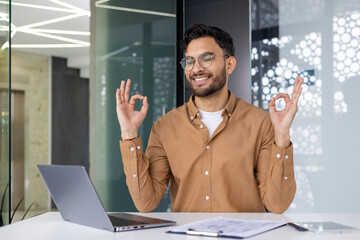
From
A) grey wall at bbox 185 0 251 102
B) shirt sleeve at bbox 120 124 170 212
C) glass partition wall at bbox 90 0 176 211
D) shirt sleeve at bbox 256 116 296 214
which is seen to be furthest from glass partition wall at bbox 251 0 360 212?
shirt sleeve at bbox 120 124 170 212

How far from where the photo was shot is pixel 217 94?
7.79 ft

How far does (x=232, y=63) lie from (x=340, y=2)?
1.77 m

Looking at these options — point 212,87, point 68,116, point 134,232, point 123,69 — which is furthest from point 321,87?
point 68,116

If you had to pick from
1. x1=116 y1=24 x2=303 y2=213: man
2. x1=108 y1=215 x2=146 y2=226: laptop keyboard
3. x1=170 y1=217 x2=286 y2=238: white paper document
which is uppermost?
x1=116 y1=24 x2=303 y2=213: man

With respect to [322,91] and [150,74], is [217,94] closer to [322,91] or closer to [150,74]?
[322,91]

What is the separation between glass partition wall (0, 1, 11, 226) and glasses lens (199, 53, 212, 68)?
143 cm

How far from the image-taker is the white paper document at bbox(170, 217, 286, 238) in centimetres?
133

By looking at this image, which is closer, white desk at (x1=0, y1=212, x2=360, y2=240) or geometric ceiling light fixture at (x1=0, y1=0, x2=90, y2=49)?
white desk at (x1=0, y1=212, x2=360, y2=240)

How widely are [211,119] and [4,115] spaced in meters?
1.44

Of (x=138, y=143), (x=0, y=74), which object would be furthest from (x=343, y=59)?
(x=0, y=74)

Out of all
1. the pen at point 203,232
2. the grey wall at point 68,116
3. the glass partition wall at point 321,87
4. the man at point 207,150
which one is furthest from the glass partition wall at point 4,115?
the grey wall at point 68,116

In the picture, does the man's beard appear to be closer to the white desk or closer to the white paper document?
the white desk

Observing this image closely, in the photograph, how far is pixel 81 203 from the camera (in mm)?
1499

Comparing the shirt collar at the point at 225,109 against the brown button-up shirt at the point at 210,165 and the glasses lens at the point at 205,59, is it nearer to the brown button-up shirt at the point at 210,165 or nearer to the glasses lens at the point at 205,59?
the brown button-up shirt at the point at 210,165
